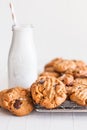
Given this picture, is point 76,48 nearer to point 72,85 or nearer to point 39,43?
point 39,43

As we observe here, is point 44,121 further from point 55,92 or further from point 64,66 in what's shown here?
point 64,66

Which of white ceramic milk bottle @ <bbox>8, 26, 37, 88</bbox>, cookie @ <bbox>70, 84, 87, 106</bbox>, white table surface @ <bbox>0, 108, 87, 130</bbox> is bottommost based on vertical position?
white table surface @ <bbox>0, 108, 87, 130</bbox>

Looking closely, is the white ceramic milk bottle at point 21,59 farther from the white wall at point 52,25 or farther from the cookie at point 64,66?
the white wall at point 52,25

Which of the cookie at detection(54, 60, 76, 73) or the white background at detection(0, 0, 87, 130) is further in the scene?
the white background at detection(0, 0, 87, 130)

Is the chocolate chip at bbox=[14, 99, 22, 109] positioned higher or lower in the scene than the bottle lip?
lower

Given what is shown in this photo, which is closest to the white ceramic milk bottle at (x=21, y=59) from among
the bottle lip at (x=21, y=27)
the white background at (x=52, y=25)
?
the bottle lip at (x=21, y=27)

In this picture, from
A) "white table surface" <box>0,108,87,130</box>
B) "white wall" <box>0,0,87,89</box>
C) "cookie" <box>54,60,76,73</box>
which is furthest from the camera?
"white wall" <box>0,0,87,89</box>

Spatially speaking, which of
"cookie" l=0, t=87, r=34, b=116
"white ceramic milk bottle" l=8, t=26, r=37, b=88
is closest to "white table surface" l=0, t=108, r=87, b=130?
"cookie" l=0, t=87, r=34, b=116

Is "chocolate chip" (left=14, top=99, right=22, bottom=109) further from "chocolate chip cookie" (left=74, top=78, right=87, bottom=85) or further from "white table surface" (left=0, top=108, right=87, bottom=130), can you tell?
"chocolate chip cookie" (left=74, top=78, right=87, bottom=85)
